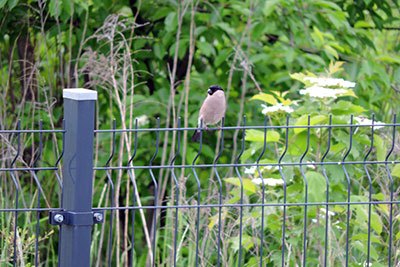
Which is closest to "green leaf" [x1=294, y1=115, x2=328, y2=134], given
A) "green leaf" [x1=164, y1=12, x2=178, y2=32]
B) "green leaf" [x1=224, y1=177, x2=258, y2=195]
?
"green leaf" [x1=224, y1=177, x2=258, y2=195]

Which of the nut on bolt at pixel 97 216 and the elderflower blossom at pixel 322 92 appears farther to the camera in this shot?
the elderflower blossom at pixel 322 92

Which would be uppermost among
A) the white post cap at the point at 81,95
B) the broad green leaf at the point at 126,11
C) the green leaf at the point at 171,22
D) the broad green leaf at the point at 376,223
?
the broad green leaf at the point at 126,11

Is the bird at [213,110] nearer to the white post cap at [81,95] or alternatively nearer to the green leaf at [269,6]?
the green leaf at [269,6]

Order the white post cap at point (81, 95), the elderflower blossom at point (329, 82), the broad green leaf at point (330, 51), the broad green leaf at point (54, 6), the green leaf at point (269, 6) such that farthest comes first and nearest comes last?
the broad green leaf at point (330, 51)
the green leaf at point (269, 6)
the broad green leaf at point (54, 6)
the elderflower blossom at point (329, 82)
the white post cap at point (81, 95)

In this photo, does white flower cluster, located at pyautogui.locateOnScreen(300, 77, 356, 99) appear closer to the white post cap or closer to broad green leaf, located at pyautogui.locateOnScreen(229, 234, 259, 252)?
broad green leaf, located at pyautogui.locateOnScreen(229, 234, 259, 252)

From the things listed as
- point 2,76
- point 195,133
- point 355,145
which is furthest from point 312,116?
point 2,76

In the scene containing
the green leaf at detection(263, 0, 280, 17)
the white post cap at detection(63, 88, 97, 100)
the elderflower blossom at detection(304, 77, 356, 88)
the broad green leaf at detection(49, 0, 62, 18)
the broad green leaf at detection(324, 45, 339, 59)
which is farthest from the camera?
the broad green leaf at detection(324, 45, 339, 59)

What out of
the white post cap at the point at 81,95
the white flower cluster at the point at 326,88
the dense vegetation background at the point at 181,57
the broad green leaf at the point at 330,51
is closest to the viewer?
the white post cap at the point at 81,95

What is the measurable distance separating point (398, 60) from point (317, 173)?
180 cm

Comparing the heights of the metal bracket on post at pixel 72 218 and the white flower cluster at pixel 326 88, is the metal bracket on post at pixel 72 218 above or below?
below

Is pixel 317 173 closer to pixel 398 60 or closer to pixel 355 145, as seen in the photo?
pixel 355 145

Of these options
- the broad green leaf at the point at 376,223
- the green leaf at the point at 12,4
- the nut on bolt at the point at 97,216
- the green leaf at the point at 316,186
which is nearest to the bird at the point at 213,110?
the green leaf at the point at 316,186

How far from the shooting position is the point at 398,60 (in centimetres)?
604

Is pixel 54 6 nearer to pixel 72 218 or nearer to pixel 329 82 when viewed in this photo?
pixel 329 82
